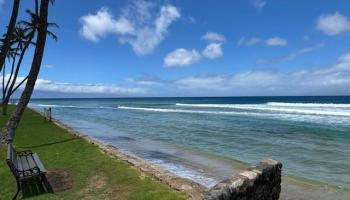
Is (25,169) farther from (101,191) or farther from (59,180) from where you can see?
(101,191)

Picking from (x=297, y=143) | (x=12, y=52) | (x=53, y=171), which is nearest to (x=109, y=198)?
(x=53, y=171)

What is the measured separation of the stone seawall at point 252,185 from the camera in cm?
489

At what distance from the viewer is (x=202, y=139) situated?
75.7ft

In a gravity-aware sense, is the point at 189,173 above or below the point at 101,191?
below

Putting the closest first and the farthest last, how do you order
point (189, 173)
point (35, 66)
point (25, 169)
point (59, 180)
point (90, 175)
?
point (25, 169), point (59, 180), point (90, 175), point (189, 173), point (35, 66)

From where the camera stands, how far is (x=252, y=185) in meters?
5.65

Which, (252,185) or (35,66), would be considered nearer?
(252,185)

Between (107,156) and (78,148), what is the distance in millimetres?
2627

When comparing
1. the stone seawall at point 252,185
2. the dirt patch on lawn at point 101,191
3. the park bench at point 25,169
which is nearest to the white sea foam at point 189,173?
the dirt patch on lawn at point 101,191

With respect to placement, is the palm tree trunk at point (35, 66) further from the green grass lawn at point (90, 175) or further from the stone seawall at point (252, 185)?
the stone seawall at point (252, 185)

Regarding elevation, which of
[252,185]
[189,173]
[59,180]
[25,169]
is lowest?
[189,173]

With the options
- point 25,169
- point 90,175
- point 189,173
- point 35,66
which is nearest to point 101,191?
point 90,175

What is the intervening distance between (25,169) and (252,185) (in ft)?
22.1

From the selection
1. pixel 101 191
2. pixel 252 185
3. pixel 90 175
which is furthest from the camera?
pixel 90 175
